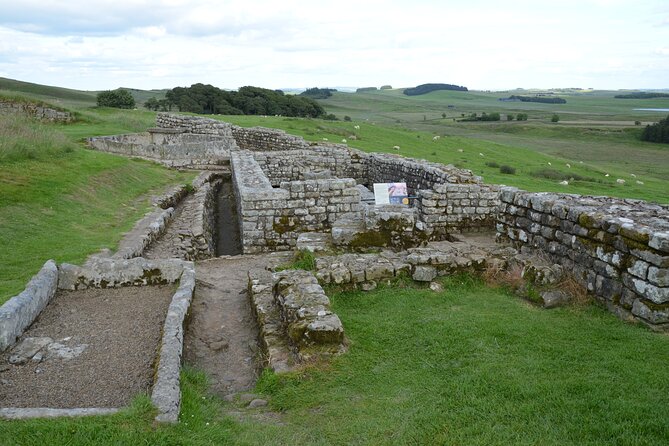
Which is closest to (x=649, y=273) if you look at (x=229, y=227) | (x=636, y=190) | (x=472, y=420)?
(x=472, y=420)

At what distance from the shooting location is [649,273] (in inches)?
239

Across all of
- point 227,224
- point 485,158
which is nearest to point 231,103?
point 485,158

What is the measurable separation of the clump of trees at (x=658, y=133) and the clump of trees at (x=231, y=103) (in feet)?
141

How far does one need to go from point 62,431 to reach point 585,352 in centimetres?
519

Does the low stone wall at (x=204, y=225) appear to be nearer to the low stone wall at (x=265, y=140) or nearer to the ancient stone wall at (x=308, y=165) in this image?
the ancient stone wall at (x=308, y=165)

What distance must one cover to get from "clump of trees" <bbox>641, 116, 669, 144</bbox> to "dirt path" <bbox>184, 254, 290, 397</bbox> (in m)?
68.4

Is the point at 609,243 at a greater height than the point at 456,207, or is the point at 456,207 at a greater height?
the point at 609,243

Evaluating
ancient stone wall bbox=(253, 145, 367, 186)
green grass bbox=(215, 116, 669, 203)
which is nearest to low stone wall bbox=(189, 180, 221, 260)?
ancient stone wall bbox=(253, 145, 367, 186)

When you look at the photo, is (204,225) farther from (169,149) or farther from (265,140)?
(265,140)

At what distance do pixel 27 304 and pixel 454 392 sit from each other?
18.6 ft

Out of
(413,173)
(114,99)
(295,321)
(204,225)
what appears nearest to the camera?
(295,321)

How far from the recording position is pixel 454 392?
4918 millimetres

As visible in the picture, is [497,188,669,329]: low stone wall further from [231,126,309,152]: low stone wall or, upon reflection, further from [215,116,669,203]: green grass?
[231,126,309,152]: low stone wall

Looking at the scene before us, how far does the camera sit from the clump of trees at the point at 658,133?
2479 inches
